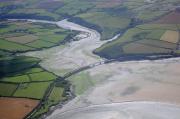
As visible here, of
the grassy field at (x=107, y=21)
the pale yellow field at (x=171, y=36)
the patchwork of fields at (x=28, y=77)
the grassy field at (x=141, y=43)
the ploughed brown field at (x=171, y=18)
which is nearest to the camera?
the patchwork of fields at (x=28, y=77)

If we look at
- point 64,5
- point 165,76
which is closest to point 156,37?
point 165,76

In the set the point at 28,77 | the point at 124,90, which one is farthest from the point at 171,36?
the point at 28,77

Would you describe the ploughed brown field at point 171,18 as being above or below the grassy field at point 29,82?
above

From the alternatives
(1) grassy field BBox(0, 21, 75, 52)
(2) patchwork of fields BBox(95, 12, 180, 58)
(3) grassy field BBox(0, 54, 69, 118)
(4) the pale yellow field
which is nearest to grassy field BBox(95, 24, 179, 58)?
(2) patchwork of fields BBox(95, 12, 180, 58)

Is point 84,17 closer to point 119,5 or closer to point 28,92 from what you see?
point 119,5

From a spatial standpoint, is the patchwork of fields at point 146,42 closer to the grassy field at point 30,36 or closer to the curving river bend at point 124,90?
the curving river bend at point 124,90

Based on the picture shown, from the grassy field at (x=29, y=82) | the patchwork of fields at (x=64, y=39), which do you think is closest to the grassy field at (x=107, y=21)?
the patchwork of fields at (x=64, y=39)

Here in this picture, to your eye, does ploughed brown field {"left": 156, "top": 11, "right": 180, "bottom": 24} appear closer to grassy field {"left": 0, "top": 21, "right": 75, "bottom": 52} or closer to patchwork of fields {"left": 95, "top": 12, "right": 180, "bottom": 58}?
patchwork of fields {"left": 95, "top": 12, "right": 180, "bottom": 58}
